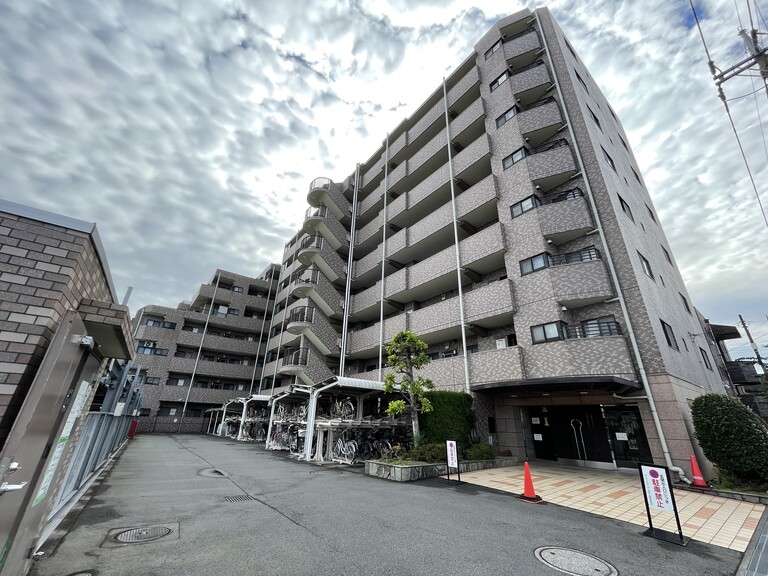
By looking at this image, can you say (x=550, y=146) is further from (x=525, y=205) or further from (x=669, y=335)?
(x=669, y=335)

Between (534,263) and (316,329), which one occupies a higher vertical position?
(534,263)

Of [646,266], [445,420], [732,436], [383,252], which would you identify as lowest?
[732,436]

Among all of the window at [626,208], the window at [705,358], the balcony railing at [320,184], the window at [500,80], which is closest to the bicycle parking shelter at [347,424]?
the window at [626,208]

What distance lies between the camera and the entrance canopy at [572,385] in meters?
10.2

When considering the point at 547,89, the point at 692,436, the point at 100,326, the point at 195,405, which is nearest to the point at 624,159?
the point at 547,89

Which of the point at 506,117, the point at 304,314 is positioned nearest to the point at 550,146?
the point at 506,117

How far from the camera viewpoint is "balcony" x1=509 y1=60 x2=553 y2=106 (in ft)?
56.4

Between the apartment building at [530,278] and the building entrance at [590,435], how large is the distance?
0.05 meters

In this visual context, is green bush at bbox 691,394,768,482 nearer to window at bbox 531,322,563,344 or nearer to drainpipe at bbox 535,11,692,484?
drainpipe at bbox 535,11,692,484

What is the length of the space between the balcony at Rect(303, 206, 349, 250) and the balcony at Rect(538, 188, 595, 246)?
17.3 metres

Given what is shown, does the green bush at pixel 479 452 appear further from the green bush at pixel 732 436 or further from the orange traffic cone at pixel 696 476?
the green bush at pixel 732 436

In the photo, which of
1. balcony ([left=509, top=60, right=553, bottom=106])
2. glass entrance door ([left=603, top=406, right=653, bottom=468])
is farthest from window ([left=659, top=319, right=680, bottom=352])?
balcony ([left=509, top=60, right=553, bottom=106])

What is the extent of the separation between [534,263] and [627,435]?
300 inches

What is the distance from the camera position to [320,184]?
27.5 m
